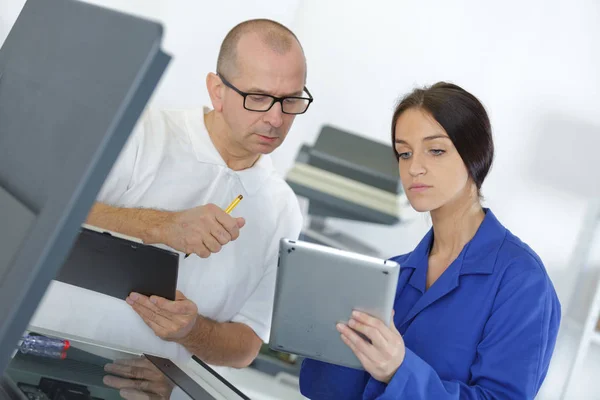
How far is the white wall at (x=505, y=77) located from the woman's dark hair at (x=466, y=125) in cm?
231

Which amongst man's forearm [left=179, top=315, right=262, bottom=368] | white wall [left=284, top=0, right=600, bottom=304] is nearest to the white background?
white wall [left=284, top=0, right=600, bottom=304]

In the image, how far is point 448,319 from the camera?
148cm

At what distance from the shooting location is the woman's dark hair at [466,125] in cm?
155

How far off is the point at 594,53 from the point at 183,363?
124 inches

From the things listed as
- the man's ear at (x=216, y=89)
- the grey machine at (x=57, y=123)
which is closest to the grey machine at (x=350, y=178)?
the man's ear at (x=216, y=89)

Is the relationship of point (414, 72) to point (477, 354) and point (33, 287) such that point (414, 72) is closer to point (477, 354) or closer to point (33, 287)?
point (477, 354)

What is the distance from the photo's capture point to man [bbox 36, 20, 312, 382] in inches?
73.6

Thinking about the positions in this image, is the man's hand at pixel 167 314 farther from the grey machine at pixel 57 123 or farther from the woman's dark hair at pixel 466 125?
the grey machine at pixel 57 123

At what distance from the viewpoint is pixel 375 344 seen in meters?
1.34

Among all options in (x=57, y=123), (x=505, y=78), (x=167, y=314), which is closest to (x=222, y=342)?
(x=167, y=314)

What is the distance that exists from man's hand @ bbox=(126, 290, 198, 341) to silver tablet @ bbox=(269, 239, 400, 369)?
344 mm

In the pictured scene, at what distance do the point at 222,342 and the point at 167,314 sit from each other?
24 cm

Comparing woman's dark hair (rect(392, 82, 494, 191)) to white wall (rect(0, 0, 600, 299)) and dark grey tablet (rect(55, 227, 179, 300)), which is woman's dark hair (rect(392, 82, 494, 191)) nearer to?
dark grey tablet (rect(55, 227, 179, 300))

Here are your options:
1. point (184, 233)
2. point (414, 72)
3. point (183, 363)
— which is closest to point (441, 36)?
point (414, 72)
